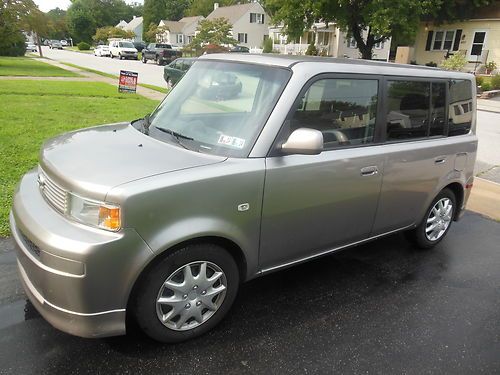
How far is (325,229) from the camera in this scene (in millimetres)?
3332

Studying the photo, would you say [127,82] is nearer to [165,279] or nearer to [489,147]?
[489,147]

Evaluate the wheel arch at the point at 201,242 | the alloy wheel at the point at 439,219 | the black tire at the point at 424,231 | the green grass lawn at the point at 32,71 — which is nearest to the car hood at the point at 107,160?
the wheel arch at the point at 201,242

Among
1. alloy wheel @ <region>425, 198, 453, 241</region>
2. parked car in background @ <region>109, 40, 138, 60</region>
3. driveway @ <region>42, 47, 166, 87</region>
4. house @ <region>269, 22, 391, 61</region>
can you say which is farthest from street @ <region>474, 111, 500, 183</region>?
parked car in background @ <region>109, 40, 138, 60</region>

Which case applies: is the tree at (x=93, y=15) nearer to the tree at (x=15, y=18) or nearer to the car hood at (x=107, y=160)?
the tree at (x=15, y=18)

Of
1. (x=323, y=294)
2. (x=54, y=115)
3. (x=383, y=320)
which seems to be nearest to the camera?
(x=383, y=320)

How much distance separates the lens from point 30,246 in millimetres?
2488

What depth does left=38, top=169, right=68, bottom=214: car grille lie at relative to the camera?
8.19 feet

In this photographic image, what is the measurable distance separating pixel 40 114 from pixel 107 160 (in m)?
8.16

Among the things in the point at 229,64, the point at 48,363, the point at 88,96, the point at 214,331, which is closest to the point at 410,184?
the point at 229,64

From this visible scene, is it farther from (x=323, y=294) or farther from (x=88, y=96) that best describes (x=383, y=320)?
(x=88, y=96)

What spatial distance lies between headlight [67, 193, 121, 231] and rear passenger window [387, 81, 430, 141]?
2391mm

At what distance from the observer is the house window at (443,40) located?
1286 inches

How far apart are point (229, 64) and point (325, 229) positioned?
1.53m

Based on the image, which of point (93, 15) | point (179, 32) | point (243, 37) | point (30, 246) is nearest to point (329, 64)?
point (30, 246)
